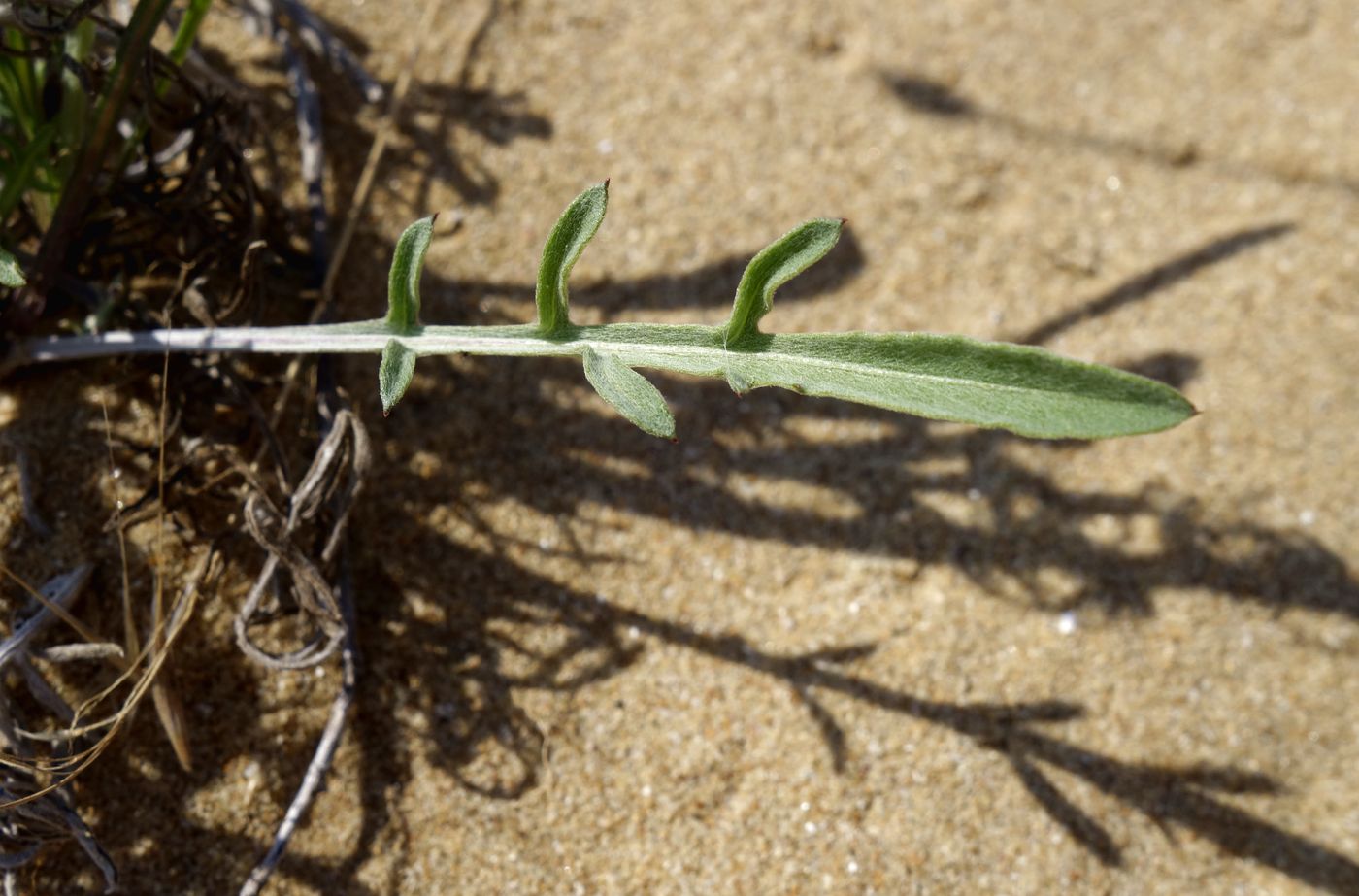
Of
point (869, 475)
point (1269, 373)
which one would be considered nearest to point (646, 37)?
point (869, 475)

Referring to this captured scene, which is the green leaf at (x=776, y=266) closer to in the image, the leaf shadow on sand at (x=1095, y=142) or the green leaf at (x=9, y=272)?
the green leaf at (x=9, y=272)

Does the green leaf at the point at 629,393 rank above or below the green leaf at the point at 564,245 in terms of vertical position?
below

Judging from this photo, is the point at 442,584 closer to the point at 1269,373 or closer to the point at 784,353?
A: the point at 784,353

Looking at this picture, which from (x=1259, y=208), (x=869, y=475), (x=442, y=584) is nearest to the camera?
(x=442, y=584)

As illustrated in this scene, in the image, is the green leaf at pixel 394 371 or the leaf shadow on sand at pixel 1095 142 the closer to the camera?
the green leaf at pixel 394 371

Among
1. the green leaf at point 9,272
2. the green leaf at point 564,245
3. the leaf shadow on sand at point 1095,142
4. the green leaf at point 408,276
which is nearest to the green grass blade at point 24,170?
the green leaf at point 9,272

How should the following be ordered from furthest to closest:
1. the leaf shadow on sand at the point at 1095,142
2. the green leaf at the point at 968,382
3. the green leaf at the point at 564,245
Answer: the leaf shadow on sand at the point at 1095,142
the green leaf at the point at 564,245
the green leaf at the point at 968,382

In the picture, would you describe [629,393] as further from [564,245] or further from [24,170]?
[24,170]

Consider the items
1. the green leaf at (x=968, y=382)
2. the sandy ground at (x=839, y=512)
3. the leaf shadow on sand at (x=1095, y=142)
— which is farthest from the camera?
the leaf shadow on sand at (x=1095, y=142)
